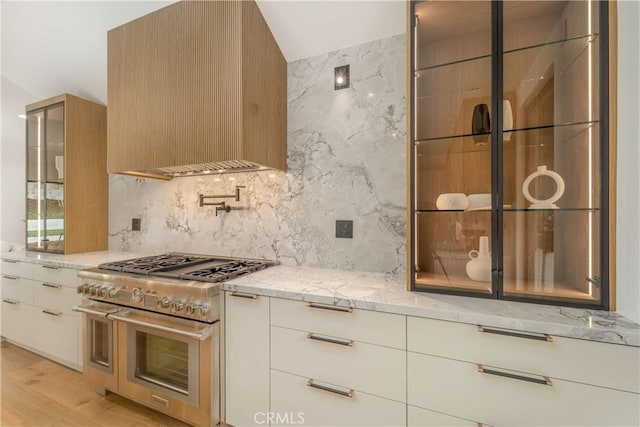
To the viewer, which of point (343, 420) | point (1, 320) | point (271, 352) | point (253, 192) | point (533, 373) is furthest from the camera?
point (1, 320)

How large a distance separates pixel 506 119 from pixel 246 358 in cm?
173

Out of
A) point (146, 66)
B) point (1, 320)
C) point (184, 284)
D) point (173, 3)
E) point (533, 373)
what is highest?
point (173, 3)

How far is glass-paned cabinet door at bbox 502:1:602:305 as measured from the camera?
1.21 meters

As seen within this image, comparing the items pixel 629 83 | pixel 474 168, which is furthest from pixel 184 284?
pixel 629 83

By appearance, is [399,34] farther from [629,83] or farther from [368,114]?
[629,83]

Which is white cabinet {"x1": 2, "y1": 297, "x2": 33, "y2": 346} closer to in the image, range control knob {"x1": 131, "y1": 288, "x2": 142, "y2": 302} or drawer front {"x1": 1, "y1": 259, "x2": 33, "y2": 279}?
drawer front {"x1": 1, "y1": 259, "x2": 33, "y2": 279}

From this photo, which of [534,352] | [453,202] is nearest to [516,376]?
[534,352]

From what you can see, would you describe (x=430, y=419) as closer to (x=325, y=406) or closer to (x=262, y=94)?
(x=325, y=406)

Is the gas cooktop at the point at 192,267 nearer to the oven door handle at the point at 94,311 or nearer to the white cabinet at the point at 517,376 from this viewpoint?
the oven door handle at the point at 94,311

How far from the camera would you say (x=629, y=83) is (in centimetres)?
105

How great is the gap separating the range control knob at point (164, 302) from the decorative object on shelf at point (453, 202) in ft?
5.09

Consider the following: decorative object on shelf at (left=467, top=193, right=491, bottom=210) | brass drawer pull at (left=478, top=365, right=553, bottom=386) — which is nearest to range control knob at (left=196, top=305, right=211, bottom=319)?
brass drawer pull at (left=478, top=365, right=553, bottom=386)

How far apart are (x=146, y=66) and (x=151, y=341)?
1801mm

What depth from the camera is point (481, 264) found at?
138 centimetres
